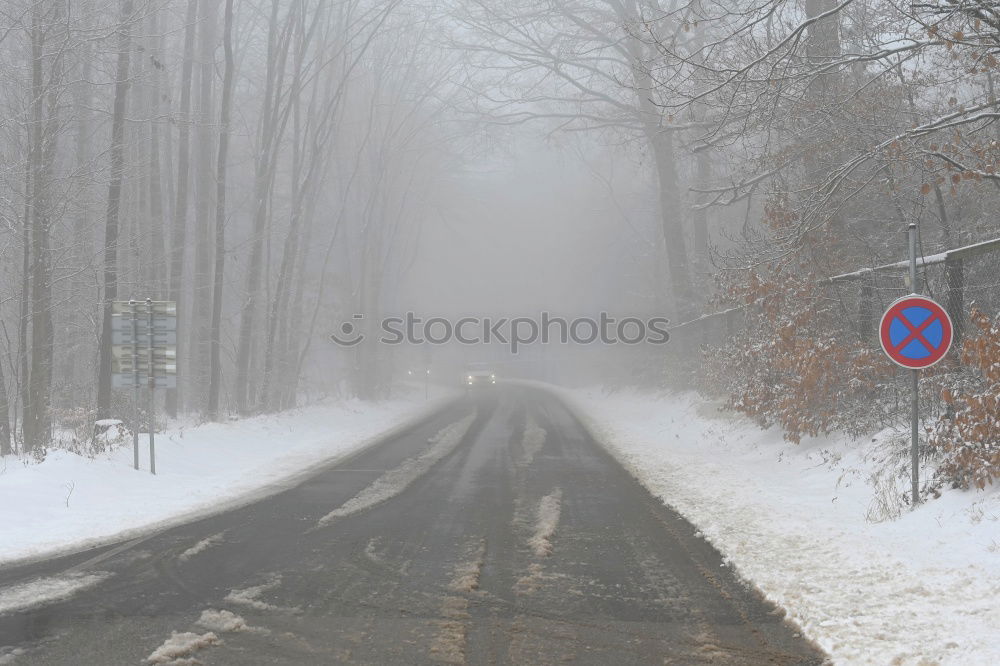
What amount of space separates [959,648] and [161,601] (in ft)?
17.0

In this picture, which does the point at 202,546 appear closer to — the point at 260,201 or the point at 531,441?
the point at 531,441

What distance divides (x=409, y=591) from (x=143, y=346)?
27.5 feet

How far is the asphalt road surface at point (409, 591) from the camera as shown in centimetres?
491

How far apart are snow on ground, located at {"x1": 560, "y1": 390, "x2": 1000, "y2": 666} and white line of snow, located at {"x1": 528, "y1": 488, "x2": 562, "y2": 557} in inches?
56.2

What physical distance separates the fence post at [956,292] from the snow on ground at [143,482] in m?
8.96

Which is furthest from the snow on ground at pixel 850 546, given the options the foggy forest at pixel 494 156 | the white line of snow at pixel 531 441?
the white line of snow at pixel 531 441

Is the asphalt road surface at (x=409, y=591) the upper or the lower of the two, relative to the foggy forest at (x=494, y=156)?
lower

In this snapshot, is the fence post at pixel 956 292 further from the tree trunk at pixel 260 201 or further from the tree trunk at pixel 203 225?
the tree trunk at pixel 203 225

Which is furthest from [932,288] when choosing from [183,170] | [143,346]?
[183,170]

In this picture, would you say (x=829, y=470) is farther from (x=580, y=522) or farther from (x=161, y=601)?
Answer: (x=161, y=601)

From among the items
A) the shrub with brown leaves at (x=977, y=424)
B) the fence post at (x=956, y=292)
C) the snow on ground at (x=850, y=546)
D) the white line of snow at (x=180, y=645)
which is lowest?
the snow on ground at (x=850, y=546)

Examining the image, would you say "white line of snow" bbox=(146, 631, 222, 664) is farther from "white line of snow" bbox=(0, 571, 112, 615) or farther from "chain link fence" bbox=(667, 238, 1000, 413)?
"chain link fence" bbox=(667, 238, 1000, 413)

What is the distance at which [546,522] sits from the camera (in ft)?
29.7

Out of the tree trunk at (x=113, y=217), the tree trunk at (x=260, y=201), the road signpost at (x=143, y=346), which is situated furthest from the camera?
the tree trunk at (x=260, y=201)
